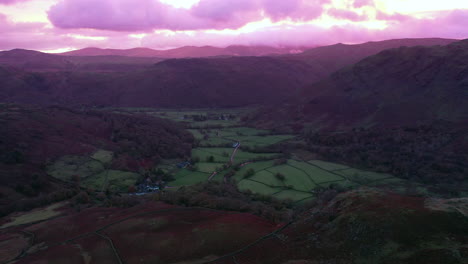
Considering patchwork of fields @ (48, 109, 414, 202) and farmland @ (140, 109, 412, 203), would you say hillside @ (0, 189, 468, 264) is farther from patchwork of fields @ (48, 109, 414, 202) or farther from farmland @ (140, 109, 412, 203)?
farmland @ (140, 109, 412, 203)

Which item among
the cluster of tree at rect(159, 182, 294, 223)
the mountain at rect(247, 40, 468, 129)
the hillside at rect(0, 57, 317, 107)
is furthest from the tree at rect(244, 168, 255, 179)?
the hillside at rect(0, 57, 317, 107)

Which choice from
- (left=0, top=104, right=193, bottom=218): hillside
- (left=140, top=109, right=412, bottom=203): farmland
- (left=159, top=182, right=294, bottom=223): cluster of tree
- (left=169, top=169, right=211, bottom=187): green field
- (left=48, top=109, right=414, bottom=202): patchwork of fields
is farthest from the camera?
(left=169, top=169, right=211, bottom=187): green field

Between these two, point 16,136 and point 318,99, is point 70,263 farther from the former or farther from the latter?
point 318,99

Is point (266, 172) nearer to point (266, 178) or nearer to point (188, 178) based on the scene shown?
point (266, 178)

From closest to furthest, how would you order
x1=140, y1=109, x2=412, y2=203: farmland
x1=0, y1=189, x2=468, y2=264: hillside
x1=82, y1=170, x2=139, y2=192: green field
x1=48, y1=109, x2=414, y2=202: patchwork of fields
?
x1=0, y1=189, x2=468, y2=264: hillside < x1=140, y1=109, x2=412, y2=203: farmland < x1=48, y1=109, x2=414, y2=202: patchwork of fields < x1=82, y1=170, x2=139, y2=192: green field

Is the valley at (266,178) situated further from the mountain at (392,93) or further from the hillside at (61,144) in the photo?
the mountain at (392,93)

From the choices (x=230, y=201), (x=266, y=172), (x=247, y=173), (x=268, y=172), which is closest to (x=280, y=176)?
(x=268, y=172)

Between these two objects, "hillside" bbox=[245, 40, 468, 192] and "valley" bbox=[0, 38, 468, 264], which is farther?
"hillside" bbox=[245, 40, 468, 192]
